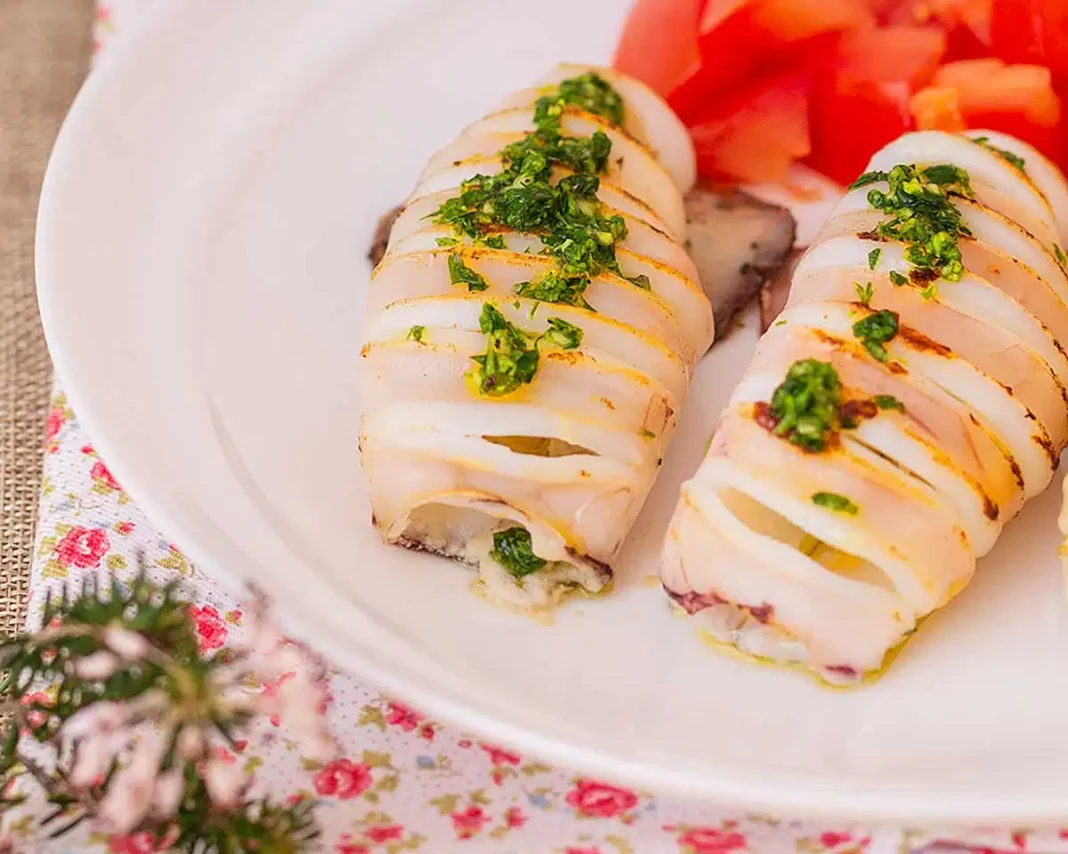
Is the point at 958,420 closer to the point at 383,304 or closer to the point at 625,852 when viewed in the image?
the point at 625,852

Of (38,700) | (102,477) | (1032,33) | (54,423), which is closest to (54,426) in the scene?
(54,423)

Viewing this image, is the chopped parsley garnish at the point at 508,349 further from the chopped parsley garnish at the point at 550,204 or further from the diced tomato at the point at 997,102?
the diced tomato at the point at 997,102

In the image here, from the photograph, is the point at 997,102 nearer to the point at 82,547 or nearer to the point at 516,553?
the point at 516,553

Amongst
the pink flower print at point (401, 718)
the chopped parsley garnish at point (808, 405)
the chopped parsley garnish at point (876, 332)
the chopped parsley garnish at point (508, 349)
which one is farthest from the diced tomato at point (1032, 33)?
the pink flower print at point (401, 718)

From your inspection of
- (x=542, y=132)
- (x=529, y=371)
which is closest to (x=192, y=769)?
(x=529, y=371)

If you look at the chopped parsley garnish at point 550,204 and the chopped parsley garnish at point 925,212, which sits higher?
the chopped parsley garnish at point 925,212

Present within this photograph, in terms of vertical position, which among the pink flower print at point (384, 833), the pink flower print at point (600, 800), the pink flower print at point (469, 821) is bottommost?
the pink flower print at point (384, 833)

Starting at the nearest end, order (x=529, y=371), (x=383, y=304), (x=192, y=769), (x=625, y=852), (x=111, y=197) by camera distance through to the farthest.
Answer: (x=192, y=769), (x=625, y=852), (x=529, y=371), (x=383, y=304), (x=111, y=197)
